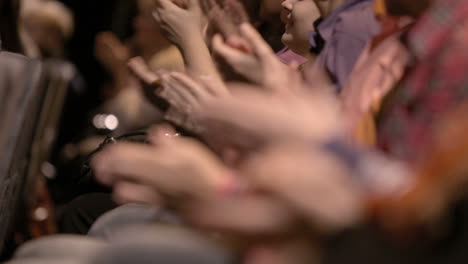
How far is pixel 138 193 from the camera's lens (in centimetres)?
107

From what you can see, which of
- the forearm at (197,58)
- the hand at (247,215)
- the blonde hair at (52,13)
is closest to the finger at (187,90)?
the forearm at (197,58)

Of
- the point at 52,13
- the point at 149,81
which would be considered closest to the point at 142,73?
the point at 149,81

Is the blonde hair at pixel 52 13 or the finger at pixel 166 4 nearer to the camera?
the finger at pixel 166 4

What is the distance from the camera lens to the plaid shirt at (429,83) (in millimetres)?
Answer: 996

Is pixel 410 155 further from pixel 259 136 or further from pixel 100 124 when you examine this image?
pixel 100 124

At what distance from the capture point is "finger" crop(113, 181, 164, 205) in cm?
104

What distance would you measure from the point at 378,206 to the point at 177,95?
765 millimetres

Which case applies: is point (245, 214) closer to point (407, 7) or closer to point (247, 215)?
point (247, 215)

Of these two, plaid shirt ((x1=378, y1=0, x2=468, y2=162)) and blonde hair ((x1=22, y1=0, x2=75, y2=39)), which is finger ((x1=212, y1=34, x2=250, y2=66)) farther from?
blonde hair ((x1=22, y1=0, x2=75, y2=39))

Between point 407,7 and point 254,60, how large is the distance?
0.20 m

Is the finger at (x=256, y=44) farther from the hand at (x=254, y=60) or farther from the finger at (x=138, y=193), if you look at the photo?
the finger at (x=138, y=193)

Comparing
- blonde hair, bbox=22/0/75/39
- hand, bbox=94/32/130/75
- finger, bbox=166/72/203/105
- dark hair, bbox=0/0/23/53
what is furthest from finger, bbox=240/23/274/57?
blonde hair, bbox=22/0/75/39

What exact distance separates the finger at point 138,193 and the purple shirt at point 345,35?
1.33 feet

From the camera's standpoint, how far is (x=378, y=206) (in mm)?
868
